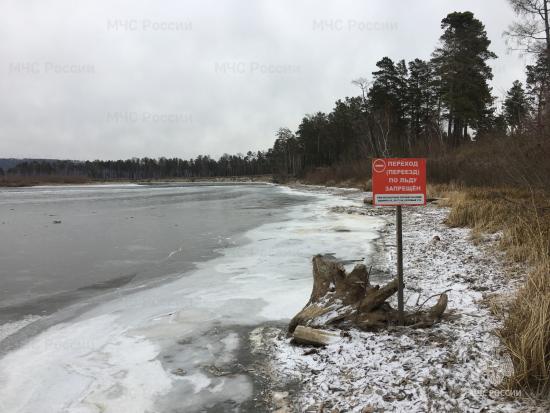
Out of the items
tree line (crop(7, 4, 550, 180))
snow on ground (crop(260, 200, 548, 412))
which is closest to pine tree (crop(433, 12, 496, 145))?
→ tree line (crop(7, 4, 550, 180))

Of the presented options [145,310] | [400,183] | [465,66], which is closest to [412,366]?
[400,183]

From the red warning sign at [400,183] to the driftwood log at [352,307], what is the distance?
38.4 inches

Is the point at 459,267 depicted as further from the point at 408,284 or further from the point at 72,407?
the point at 72,407

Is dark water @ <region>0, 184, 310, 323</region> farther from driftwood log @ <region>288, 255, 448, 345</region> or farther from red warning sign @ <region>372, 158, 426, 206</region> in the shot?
red warning sign @ <region>372, 158, 426, 206</region>

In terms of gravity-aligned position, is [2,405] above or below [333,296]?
below

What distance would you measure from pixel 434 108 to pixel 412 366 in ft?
169

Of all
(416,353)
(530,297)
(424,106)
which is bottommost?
(416,353)

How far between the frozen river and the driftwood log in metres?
0.77

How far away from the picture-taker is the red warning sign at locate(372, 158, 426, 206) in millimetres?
4434

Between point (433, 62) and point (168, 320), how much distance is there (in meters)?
42.0

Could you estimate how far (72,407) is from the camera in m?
3.67

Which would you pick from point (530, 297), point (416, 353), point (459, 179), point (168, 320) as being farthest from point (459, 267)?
point (459, 179)

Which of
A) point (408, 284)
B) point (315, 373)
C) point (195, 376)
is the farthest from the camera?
point (408, 284)

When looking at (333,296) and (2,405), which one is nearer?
(2,405)
